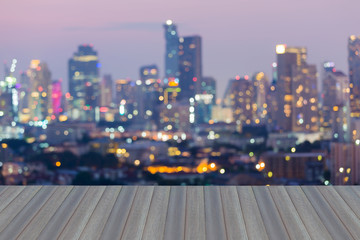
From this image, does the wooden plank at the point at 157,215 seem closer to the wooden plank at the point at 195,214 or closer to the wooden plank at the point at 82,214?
the wooden plank at the point at 195,214

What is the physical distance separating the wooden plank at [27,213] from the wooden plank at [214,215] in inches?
46.2

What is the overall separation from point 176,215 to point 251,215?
1.66 ft

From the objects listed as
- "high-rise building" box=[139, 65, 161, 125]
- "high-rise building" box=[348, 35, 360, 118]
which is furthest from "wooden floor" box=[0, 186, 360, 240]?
"high-rise building" box=[139, 65, 161, 125]

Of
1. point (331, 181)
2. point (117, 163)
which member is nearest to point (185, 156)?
point (117, 163)

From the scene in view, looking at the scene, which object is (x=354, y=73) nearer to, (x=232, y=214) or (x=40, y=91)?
(x=232, y=214)

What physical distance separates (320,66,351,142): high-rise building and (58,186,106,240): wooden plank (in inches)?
1848

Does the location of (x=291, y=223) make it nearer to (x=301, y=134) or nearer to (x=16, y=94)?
(x=301, y=134)

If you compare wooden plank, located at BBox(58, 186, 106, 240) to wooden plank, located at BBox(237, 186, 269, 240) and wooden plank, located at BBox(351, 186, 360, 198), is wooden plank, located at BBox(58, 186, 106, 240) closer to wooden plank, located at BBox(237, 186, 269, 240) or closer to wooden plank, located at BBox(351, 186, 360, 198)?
wooden plank, located at BBox(237, 186, 269, 240)

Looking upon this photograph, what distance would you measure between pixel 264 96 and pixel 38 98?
137ft

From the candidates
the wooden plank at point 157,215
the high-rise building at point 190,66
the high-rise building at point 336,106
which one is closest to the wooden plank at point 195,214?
the wooden plank at point 157,215

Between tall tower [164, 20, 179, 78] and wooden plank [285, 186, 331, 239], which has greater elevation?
tall tower [164, 20, 179, 78]

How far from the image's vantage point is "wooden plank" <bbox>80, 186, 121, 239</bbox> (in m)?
4.21

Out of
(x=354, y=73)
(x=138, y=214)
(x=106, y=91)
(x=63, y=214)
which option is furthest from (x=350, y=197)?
(x=106, y=91)

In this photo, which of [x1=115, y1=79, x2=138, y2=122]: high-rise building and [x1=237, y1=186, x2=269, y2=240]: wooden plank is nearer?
[x1=237, y1=186, x2=269, y2=240]: wooden plank
